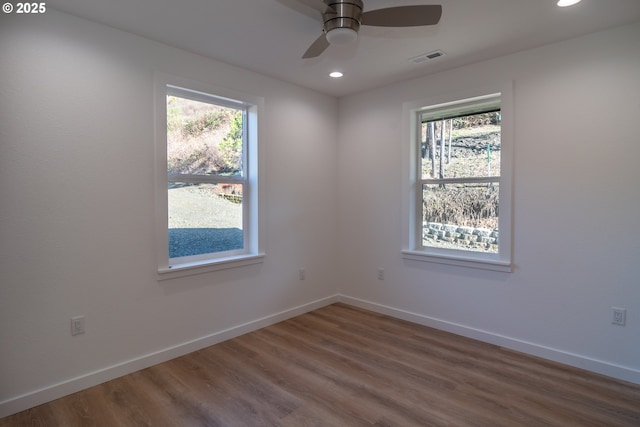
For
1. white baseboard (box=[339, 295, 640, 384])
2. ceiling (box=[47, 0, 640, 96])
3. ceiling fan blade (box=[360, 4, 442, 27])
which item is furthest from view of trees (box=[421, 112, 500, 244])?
ceiling fan blade (box=[360, 4, 442, 27])

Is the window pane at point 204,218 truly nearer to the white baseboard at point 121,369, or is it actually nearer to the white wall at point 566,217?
the white baseboard at point 121,369

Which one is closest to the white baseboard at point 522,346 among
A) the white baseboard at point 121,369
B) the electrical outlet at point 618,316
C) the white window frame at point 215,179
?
the electrical outlet at point 618,316

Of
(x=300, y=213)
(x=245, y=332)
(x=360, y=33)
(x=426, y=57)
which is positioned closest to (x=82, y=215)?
(x=245, y=332)

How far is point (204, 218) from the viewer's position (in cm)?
316

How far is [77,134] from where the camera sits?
2.33m

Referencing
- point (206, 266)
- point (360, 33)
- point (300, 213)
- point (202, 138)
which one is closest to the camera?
point (360, 33)

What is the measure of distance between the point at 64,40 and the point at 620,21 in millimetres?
3764

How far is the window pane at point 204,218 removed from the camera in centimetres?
297

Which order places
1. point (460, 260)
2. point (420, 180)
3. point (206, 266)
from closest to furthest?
1. point (206, 266)
2. point (460, 260)
3. point (420, 180)

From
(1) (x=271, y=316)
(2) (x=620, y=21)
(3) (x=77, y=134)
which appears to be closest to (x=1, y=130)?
(3) (x=77, y=134)

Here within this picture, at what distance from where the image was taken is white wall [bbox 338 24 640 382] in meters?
2.46

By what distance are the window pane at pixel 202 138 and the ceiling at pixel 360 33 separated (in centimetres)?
47

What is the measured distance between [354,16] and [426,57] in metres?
1.39

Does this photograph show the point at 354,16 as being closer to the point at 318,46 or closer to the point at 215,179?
the point at 318,46
